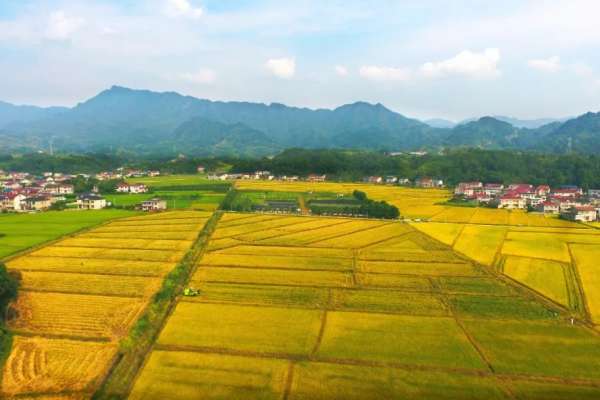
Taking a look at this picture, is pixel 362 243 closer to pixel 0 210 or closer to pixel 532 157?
pixel 0 210

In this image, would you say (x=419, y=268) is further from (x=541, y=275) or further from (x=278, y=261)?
(x=278, y=261)

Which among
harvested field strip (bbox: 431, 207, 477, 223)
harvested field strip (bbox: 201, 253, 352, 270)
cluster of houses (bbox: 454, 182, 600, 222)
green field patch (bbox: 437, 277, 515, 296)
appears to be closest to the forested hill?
cluster of houses (bbox: 454, 182, 600, 222)

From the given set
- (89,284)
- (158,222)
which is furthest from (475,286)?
(158,222)

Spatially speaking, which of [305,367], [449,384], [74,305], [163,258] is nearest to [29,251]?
[163,258]

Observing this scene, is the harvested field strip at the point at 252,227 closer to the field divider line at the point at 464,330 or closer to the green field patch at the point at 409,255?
the green field patch at the point at 409,255

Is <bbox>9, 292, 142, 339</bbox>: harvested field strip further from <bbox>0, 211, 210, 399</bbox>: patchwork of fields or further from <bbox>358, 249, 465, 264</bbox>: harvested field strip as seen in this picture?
<bbox>358, 249, 465, 264</bbox>: harvested field strip

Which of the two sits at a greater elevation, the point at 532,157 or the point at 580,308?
the point at 532,157

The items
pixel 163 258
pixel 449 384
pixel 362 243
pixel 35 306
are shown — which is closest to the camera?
pixel 449 384
